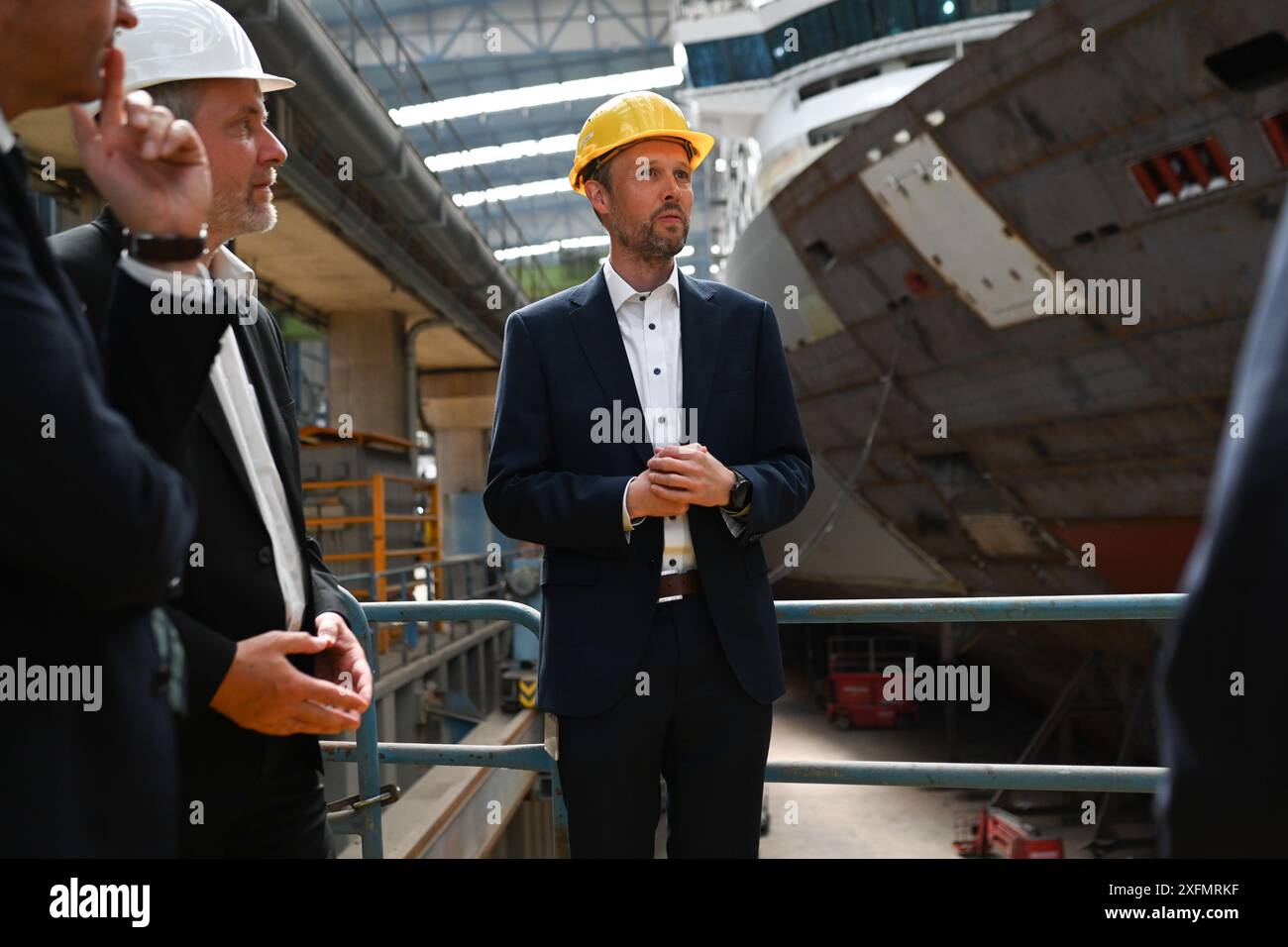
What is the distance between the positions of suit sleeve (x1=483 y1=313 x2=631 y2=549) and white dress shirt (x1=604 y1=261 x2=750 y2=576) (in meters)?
0.11

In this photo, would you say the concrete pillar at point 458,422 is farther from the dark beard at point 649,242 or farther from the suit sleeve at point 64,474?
the suit sleeve at point 64,474

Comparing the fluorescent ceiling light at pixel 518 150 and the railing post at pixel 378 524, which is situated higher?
the fluorescent ceiling light at pixel 518 150

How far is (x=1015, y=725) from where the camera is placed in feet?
54.6

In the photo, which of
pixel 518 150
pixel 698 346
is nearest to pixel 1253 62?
pixel 698 346

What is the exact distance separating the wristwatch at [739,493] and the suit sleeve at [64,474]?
1298 millimetres

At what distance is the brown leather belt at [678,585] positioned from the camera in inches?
91.4

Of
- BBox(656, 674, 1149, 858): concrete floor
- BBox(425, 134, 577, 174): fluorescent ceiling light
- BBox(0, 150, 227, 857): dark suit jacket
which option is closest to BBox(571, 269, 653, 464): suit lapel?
BBox(0, 150, 227, 857): dark suit jacket

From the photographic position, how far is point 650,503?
7.23ft

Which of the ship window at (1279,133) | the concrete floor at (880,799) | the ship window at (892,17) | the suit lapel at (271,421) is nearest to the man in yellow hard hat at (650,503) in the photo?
the suit lapel at (271,421)

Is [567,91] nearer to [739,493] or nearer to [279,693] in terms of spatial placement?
[739,493]

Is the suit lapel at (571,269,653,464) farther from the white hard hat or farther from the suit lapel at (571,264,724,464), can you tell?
the white hard hat

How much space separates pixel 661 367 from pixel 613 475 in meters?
0.32

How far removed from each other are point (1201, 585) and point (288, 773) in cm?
167
